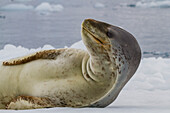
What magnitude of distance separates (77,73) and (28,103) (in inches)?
13.7

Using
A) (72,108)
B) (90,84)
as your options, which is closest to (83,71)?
(90,84)

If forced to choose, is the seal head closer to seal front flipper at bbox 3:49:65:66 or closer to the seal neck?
the seal neck

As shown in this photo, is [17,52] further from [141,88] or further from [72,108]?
[72,108]

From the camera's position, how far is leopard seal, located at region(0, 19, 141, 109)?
69.7 inches

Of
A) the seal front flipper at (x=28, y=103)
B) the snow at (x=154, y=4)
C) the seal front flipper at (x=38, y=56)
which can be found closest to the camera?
the seal front flipper at (x=28, y=103)

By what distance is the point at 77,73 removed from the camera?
1.94 meters

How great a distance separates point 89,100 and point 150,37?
443cm

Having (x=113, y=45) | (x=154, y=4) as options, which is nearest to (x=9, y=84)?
(x=113, y=45)

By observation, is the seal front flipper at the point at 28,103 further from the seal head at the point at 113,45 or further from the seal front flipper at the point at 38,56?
the seal head at the point at 113,45

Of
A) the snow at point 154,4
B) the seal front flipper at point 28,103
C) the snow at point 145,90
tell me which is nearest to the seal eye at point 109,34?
the snow at point 145,90

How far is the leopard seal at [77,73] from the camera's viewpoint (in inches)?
69.7

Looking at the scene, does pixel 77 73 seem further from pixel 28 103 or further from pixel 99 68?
pixel 28 103

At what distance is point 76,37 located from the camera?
6055mm

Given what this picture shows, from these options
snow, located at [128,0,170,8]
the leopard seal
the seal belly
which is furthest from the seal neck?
snow, located at [128,0,170,8]
